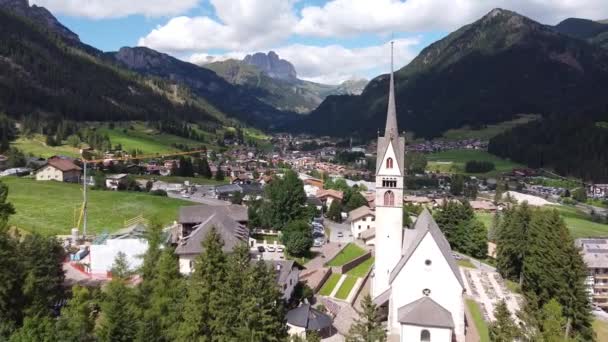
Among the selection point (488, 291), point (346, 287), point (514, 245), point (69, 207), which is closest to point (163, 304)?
point (346, 287)

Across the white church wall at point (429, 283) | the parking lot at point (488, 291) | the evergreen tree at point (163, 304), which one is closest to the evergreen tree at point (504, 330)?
the white church wall at point (429, 283)

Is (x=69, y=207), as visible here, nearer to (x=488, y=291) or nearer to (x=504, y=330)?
(x=488, y=291)

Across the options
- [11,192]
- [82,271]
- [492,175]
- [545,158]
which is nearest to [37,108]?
[11,192]

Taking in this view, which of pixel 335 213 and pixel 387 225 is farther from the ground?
pixel 387 225

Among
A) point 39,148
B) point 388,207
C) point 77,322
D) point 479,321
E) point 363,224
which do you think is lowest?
point 479,321

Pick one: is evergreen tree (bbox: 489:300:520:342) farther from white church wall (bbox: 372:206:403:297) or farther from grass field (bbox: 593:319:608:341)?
grass field (bbox: 593:319:608:341)

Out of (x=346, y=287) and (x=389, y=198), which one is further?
(x=346, y=287)
